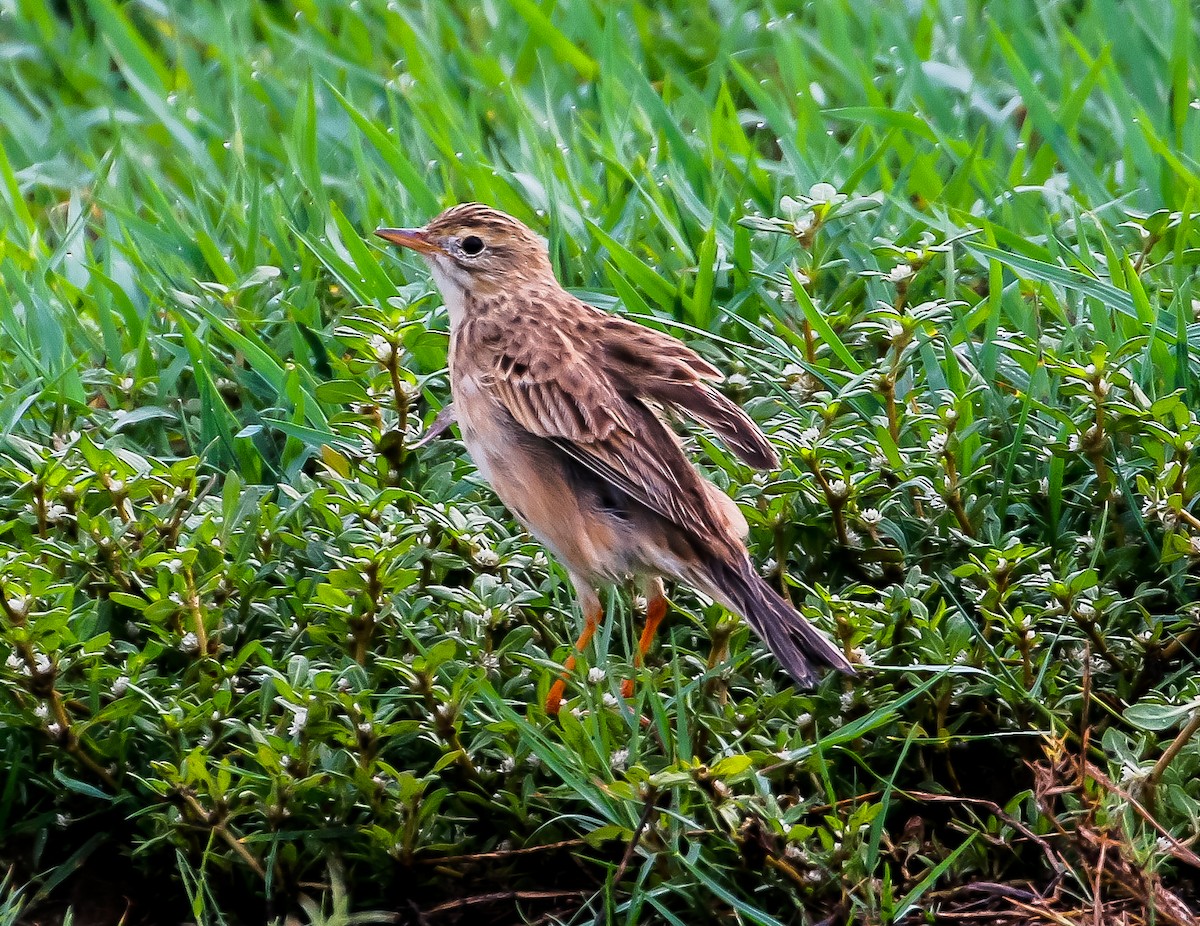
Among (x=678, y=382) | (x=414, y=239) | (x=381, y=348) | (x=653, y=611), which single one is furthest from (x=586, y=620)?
(x=414, y=239)

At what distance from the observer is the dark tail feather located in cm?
421

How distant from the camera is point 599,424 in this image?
4637 mm

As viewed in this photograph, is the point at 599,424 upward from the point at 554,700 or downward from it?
upward

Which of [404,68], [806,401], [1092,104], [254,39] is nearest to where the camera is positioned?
[806,401]

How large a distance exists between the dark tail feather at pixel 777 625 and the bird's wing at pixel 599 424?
169mm

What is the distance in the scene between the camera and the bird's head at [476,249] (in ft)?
17.5

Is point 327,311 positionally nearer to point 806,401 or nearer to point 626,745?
point 806,401

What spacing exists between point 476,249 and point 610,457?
3.65 feet

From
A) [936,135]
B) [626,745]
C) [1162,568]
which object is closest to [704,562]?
[626,745]

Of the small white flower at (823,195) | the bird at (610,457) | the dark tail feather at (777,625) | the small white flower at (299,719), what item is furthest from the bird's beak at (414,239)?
the small white flower at (299,719)

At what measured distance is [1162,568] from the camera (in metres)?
4.85

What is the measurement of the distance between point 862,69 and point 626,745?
385cm

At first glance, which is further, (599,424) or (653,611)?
(653,611)

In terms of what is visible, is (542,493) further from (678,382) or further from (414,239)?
(414,239)
